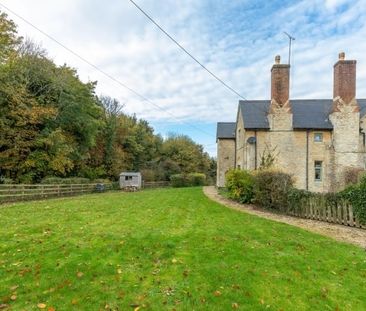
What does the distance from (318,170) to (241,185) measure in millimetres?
8756

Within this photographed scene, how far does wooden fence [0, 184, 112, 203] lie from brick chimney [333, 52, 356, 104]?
69.5ft

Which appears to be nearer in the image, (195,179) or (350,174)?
(350,174)

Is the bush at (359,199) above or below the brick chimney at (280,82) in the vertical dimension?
below

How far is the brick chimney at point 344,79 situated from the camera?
19.2 meters

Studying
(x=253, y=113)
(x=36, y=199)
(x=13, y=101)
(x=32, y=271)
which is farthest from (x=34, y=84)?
(x=32, y=271)

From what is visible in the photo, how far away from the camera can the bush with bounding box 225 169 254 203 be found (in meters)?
15.4

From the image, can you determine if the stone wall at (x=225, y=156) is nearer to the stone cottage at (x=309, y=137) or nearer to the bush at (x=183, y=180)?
the stone cottage at (x=309, y=137)

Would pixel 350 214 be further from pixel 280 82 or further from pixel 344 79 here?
pixel 344 79

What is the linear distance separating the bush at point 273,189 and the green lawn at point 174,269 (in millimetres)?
5273

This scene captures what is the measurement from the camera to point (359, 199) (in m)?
10.2

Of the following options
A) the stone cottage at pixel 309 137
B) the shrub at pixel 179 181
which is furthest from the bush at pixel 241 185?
the shrub at pixel 179 181

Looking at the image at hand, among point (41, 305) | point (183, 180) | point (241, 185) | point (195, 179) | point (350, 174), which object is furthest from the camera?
point (195, 179)

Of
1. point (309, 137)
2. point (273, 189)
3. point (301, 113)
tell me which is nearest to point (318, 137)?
point (309, 137)

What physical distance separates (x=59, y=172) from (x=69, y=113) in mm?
5716
